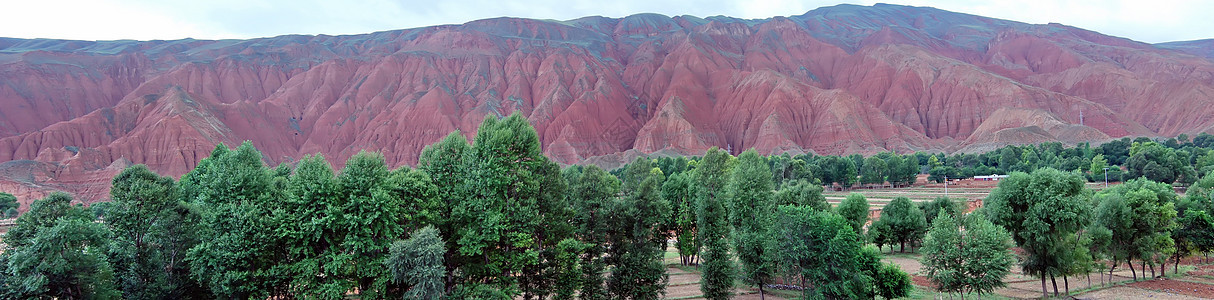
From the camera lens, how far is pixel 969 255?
2422 cm

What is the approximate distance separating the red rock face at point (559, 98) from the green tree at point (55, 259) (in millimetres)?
102323

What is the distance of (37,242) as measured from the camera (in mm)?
17609

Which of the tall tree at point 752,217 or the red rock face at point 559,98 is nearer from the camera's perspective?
the tall tree at point 752,217

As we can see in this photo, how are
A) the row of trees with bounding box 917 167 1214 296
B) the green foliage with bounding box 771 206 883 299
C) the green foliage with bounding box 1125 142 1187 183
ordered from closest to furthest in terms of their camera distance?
the green foliage with bounding box 771 206 883 299, the row of trees with bounding box 917 167 1214 296, the green foliage with bounding box 1125 142 1187 183

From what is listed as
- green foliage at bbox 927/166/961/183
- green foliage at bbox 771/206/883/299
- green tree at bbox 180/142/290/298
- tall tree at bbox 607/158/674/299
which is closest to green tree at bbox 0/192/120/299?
green tree at bbox 180/142/290/298

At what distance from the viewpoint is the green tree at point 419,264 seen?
760 inches

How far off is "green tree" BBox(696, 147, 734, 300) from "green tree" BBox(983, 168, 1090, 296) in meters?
12.7

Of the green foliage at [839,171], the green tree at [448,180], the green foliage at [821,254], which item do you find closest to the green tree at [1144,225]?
the green foliage at [821,254]

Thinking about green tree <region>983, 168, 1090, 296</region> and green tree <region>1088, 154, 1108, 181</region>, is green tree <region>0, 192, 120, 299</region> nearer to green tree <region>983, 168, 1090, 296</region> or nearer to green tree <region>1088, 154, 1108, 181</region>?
green tree <region>983, 168, 1090, 296</region>

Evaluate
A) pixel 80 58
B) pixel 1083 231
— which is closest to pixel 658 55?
pixel 80 58

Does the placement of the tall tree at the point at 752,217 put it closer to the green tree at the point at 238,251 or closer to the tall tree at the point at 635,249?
the tall tree at the point at 635,249

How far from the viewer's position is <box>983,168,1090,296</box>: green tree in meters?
26.0

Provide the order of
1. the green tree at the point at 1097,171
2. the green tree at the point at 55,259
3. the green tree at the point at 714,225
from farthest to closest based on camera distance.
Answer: the green tree at the point at 1097,171, the green tree at the point at 714,225, the green tree at the point at 55,259

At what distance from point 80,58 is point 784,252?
188 meters
